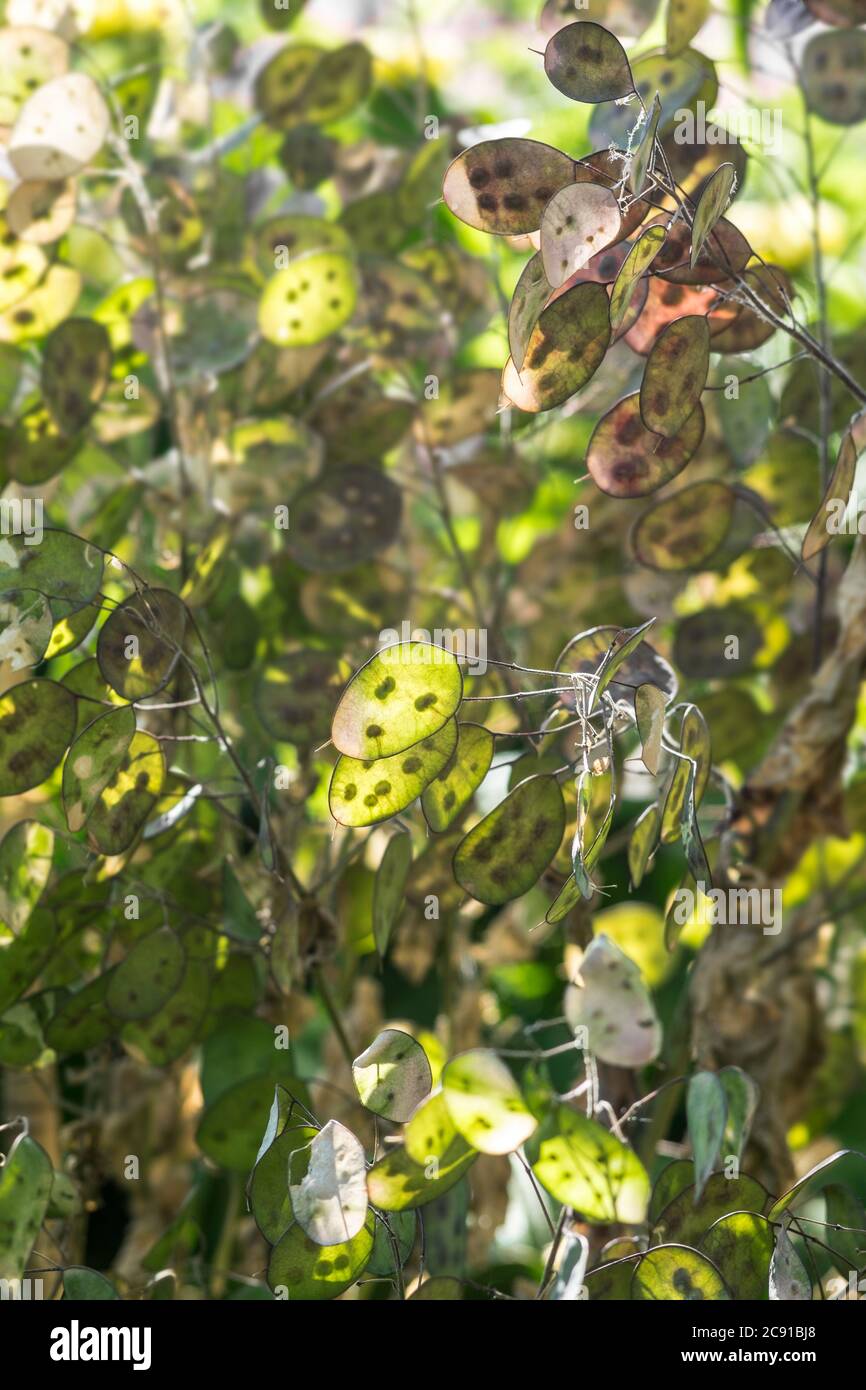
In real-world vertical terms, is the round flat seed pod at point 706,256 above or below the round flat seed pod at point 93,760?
above

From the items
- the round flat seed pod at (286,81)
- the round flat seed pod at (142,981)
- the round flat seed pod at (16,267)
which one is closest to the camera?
the round flat seed pod at (142,981)

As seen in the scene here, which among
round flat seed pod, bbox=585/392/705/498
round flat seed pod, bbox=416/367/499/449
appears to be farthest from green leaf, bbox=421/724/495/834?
round flat seed pod, bbox=416/367/499/449

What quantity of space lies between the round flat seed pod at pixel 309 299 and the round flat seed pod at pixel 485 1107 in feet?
1.45

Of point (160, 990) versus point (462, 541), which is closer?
point (160, 990)

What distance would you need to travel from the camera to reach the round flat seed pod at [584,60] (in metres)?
0.51

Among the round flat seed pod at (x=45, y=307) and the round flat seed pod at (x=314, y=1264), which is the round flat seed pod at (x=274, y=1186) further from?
the round flat seed pod at (x=45, y=307)

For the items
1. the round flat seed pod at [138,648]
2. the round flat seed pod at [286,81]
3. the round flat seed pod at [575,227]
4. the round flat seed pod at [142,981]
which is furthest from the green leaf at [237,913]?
the round flat seed pod at [286,81]

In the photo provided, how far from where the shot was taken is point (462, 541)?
1.14 m

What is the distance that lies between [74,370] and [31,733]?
32 centimetres

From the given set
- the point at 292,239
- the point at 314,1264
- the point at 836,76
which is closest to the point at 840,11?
the point at 836,76

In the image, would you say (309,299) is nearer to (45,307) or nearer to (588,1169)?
(45,307)
